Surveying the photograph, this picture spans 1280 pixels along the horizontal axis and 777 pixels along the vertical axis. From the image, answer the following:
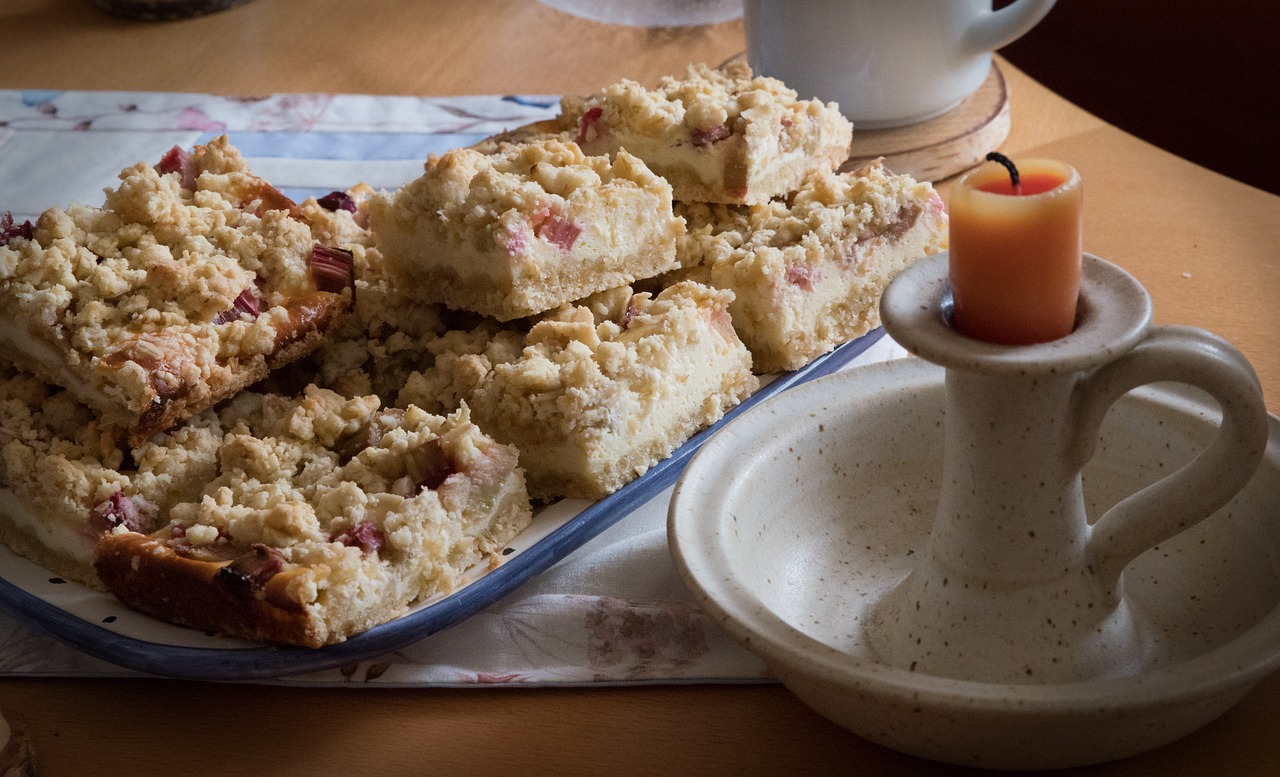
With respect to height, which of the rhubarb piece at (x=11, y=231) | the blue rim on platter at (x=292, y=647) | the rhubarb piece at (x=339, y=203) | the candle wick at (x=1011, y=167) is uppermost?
the candle wick at (x=1011, y=167)

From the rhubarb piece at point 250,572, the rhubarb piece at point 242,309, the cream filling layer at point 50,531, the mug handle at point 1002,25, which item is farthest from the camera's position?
the mug handle at point 1002,25

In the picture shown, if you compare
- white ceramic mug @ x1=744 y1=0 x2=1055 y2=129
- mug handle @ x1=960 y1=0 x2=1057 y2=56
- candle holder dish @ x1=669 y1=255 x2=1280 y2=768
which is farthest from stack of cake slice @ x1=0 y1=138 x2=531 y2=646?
mug handle @ x1=960 y1=0 x2=1057 y2=56

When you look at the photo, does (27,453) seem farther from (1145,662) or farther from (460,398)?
(1145,662)

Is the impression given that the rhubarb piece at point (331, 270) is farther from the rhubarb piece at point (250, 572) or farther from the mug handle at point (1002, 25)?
the mug handle at point (1002, 25)

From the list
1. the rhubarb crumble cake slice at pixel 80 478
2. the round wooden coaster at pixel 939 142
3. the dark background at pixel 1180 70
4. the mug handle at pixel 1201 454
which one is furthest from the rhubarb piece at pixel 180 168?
the dark background at pixel 1180 70

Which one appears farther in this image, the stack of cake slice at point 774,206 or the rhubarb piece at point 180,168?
the rhubarb piece at point 180,168

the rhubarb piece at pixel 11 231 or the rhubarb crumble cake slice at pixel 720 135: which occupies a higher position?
the rhubarb piece at pixel 11 231

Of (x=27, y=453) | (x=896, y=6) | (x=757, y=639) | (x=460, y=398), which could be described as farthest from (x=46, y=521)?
(x=896, y=6)
